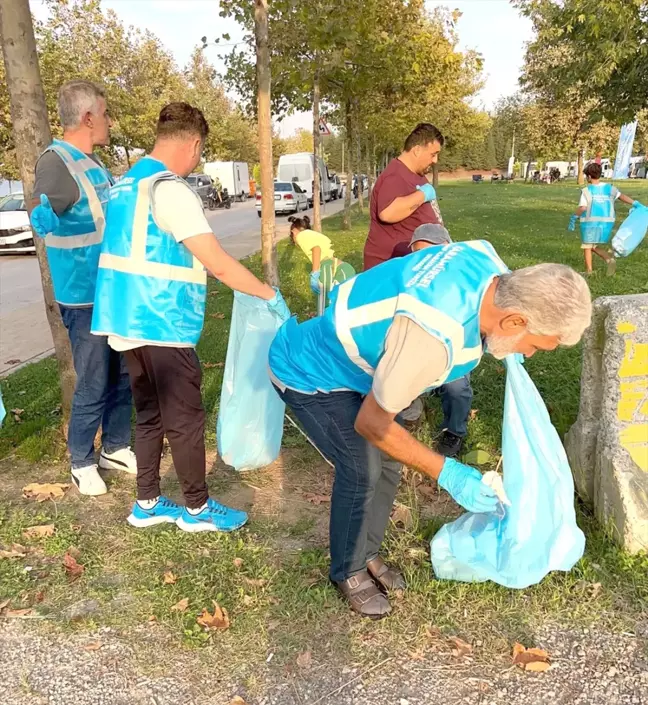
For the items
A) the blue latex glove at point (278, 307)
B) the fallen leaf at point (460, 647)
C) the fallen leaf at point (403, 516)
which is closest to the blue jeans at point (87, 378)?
the blue latex glove at point (278, 307)

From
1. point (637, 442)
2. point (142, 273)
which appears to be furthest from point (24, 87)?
point (637, 442)

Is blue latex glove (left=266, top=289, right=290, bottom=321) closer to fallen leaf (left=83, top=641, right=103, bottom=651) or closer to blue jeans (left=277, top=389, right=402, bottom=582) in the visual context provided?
blue jeans (left=277, top=389, right=402, bottom=582)

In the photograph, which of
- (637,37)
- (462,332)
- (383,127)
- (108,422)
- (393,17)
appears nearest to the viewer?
(462,332)

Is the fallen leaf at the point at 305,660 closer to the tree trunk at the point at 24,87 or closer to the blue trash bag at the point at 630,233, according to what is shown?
the tree trunk at the point at 24,87

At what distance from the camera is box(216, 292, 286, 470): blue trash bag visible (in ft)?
10.2

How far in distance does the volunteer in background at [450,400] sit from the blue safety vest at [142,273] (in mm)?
1314

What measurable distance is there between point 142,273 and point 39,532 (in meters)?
1.41

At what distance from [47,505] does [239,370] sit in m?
1.31

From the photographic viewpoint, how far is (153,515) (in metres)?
3.16

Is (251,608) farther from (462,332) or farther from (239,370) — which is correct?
(462,332)

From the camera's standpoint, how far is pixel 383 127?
18.0 metres

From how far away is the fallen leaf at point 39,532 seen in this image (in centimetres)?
308

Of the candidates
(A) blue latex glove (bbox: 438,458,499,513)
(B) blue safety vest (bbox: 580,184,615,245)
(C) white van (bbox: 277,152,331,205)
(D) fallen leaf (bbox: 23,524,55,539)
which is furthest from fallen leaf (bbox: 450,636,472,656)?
(C) white van (bbox: 277,152,331,205)

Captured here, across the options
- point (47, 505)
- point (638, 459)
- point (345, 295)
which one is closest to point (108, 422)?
point (47, 505)
